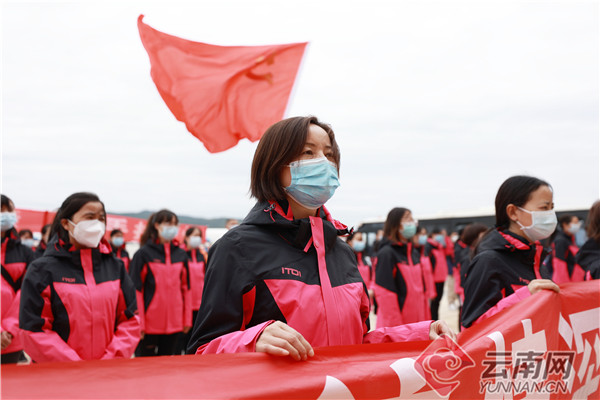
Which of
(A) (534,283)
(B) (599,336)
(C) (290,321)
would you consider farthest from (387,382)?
(B) (599,336)

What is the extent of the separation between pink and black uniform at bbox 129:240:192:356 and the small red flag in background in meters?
2.13

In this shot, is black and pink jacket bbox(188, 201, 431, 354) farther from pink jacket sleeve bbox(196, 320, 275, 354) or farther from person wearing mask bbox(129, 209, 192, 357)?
person wearing mask bbox(129, 209, 192, 357)

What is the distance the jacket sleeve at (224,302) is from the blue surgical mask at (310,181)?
37 centimetres

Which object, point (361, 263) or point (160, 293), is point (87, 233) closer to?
point (160, 293)

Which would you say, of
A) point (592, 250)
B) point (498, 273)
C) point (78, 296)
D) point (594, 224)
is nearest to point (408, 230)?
point (594, 224)

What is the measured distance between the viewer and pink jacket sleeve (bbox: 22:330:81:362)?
133 inches

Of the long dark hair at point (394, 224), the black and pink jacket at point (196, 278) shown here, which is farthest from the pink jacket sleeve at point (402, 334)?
the black and pink jacket at point (196, 278)

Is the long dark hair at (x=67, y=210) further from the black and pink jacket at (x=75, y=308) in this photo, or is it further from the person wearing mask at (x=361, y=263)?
the person wearing mask at (x=361, y=263)

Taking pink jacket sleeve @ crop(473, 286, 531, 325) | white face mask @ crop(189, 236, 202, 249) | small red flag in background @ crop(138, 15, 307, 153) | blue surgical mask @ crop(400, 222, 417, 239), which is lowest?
white face mask @ crop(189, 236, 202, 249)

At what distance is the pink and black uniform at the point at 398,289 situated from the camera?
20.8 ft

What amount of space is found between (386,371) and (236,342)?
554 mm

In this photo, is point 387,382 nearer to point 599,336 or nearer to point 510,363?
point 510,363

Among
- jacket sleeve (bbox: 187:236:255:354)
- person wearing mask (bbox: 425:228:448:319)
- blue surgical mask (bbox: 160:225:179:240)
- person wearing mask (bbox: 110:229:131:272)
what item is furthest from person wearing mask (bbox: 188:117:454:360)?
person wearing mask (bbox: 425:228:448:319)

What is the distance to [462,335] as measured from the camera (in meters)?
2.26
